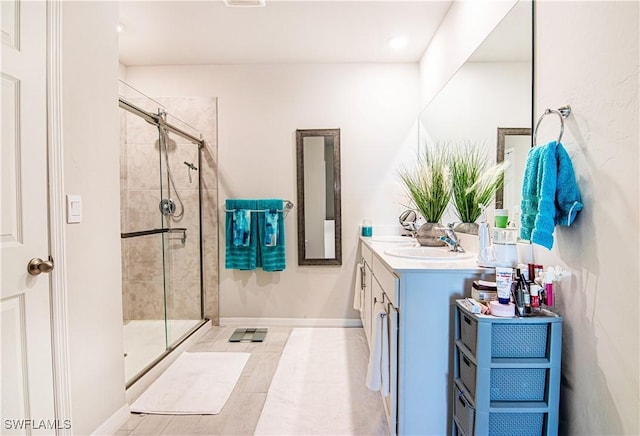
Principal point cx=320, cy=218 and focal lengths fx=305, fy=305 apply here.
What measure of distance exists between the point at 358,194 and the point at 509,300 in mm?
1950

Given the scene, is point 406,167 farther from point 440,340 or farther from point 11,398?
point 11,398

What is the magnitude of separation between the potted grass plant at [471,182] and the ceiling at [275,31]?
43.3 inches

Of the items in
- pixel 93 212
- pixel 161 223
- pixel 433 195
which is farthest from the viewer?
pixel 161 223

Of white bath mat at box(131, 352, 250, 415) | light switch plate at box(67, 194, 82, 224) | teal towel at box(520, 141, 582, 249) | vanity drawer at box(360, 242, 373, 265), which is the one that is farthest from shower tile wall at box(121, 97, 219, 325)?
teal towel at box(520, 141, 582, 249)

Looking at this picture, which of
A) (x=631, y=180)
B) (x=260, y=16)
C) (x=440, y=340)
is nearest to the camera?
(x=631, y=180)

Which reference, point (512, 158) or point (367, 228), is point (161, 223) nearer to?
point (367, 228)

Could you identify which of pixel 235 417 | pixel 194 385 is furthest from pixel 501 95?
pixel 194 385

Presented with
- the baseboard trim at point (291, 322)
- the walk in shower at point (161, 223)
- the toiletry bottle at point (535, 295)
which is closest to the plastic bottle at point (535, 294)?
the toiletry bottle at point (535, 295)

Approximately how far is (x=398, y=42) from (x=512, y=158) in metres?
1.64

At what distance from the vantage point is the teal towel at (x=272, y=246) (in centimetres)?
287

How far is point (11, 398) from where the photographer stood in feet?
3.58

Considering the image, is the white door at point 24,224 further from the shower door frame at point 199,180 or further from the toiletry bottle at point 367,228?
the toiletry bottle at point 367,228

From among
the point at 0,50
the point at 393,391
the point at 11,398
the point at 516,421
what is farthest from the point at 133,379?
the point at 516,421

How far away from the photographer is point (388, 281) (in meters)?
1.49
